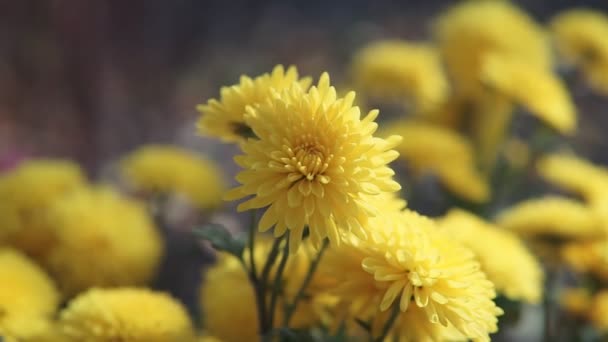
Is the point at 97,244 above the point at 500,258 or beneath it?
above

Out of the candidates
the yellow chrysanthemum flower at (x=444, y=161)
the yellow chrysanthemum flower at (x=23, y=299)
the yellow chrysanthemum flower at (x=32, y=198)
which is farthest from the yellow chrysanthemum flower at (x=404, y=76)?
the yellow chrysanthemum flower at (x=23, y=299)

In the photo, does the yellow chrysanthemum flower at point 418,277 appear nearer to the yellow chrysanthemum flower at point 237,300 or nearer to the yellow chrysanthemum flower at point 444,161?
the yellow chrysanthemum flower at point 237,300

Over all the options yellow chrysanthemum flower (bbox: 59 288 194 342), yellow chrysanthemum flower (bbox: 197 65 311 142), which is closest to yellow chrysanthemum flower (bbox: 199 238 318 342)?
yellow chrysanthemum flower (bbox: 59 288 194 342)

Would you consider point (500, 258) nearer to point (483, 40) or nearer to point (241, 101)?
point (241, 101)

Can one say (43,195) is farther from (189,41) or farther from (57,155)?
(189,41)

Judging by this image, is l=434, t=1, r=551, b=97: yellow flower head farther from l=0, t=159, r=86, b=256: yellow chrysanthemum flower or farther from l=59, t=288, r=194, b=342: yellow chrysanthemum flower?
l=59, t=288, r=194, b=342: yellow chrysanthemum flower

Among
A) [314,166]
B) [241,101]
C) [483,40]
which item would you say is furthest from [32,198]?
[483,40]
